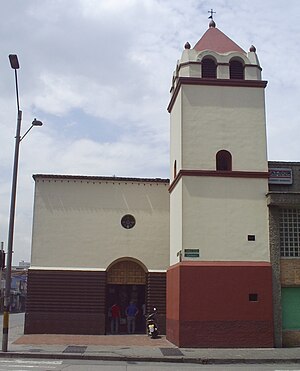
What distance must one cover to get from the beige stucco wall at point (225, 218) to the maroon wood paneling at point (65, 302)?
6.36 m

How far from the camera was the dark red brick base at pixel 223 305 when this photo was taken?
20094 millimetres

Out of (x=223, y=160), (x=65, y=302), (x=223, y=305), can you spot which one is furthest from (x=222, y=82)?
(x=65, y=302)

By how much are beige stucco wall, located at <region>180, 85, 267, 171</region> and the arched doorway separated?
678 cm

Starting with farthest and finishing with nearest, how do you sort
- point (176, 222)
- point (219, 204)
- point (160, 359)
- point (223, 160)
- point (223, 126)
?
point (176, 222)
point (223, 160)
point (223, 126)
point (219, 204)
point (160, 359)

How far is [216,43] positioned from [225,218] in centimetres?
759

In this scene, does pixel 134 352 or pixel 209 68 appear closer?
pixel 134 352

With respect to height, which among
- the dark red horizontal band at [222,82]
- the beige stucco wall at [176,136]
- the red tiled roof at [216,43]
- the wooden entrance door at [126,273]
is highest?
the red tiled roof at [216,43]

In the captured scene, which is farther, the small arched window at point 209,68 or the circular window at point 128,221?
the circular window at point 128,221

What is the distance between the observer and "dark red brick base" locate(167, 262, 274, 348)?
791 inches

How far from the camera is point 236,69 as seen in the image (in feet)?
75.7

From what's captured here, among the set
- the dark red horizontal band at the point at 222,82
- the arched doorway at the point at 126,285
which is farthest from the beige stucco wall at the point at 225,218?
the arched doorway at the point at 126,285

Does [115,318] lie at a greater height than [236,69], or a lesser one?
lesser

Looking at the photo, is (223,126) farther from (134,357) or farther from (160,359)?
(134,357)

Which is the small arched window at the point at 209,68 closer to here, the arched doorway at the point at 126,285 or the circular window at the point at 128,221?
the circular window at the point at 128,221
